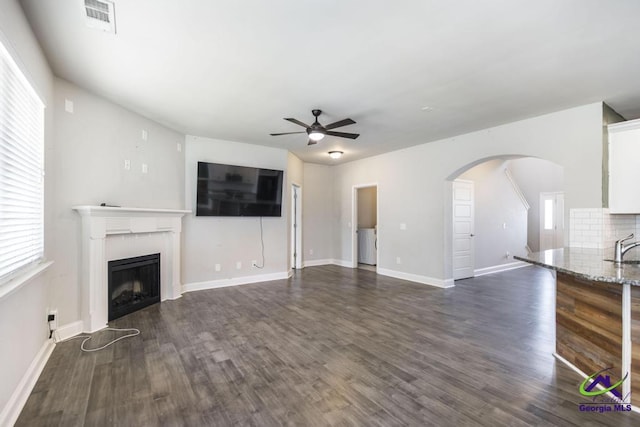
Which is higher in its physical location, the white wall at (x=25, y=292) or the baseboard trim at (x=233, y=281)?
the white wall at (x=25, y=292)

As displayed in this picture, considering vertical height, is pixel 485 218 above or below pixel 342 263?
above

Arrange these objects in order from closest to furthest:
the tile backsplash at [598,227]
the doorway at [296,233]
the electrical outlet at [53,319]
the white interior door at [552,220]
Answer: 1. the electrical outlet at [53,319]
2. the tile backsplash at [598,227]
3. the doorway at [296,233]
4. the white interior door at [552,220]

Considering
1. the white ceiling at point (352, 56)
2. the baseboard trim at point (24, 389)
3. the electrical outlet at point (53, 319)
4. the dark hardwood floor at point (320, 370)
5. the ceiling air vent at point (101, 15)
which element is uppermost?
the ceiling air vent at point (101, 15)

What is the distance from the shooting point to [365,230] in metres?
7.90

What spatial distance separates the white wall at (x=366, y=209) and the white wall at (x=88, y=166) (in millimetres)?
5355

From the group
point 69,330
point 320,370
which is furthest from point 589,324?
point 69,330

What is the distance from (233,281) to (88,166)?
3008 millimetres

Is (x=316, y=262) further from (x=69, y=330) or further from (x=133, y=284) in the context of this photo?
(x=69, y=330)

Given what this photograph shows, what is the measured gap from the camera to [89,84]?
→ 3164mm

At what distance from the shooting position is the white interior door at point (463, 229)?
19.5 ft

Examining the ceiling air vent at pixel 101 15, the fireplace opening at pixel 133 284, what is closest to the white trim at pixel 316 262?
the fireplace opening at pixel 133 284

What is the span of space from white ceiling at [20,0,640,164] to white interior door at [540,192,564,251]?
5.03m

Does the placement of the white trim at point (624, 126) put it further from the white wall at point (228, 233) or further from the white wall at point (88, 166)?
the white wall at point (88, 166)

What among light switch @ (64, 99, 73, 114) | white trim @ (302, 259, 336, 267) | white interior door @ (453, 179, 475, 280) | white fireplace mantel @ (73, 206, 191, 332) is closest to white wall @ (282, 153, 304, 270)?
white trim @ (302, 259, 336, 267)
